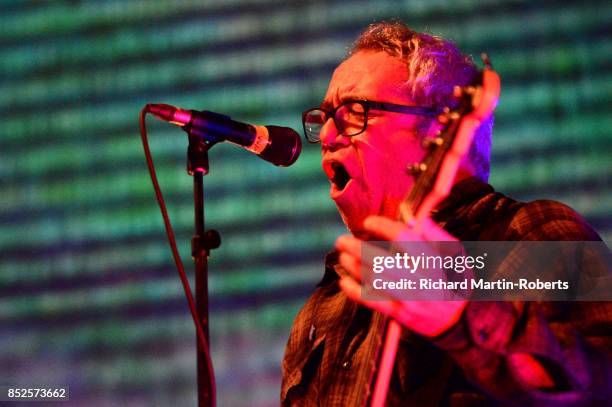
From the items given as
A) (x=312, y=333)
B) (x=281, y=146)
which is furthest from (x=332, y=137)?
(x=312, y=333)

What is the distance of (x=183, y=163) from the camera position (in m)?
2.86

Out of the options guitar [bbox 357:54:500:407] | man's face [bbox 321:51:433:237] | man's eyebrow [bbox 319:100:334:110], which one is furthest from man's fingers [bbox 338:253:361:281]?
man's eyebrow [bbox 319:100:334:110]

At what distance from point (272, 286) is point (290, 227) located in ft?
0.75

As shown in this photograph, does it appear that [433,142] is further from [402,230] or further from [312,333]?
[312,333]

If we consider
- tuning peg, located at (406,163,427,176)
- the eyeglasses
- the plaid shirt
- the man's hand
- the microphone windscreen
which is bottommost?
the plaid shirt

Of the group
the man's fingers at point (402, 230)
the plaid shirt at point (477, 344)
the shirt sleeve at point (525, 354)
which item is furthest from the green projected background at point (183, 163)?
the man's fingers at point (402, 230)

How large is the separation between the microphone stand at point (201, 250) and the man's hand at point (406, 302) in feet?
1.84

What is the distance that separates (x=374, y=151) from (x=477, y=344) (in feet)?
3.15

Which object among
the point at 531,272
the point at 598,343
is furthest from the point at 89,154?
the point at 598,343

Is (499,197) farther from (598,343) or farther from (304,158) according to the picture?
(304,158)

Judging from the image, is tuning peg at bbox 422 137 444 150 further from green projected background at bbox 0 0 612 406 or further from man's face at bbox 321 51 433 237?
green projected background at bbox 0 0 612 406

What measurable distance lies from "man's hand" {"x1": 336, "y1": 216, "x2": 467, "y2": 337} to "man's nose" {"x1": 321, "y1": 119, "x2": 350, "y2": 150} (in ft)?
3.10

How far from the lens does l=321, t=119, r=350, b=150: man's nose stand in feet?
6.61

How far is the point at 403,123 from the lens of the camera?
2014 mm
